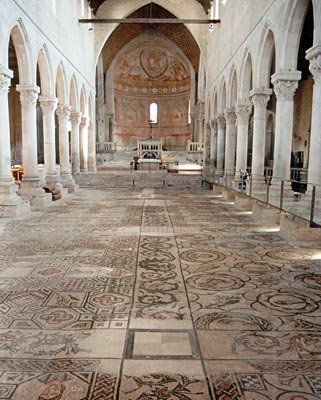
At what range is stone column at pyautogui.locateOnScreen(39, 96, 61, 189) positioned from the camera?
52.7 ft

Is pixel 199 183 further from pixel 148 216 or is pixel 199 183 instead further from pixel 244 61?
pixel 148 216

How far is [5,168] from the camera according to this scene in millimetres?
11312

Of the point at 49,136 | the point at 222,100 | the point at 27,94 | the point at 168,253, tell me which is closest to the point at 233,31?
the point at 222,100

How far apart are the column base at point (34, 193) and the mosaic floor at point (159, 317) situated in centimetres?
513

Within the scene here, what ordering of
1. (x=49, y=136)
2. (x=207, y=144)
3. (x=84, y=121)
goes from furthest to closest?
(x=207, y=144) → (x=84, y=121) → (x=49, y=136)

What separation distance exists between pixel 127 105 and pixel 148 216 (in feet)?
114

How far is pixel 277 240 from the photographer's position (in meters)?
8.07

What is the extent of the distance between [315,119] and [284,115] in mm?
2543

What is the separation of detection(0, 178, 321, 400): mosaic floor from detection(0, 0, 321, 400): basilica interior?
0.06 feet

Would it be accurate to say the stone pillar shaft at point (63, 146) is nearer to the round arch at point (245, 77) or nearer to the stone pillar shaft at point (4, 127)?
the stone pillar shaft at point (4, 127)

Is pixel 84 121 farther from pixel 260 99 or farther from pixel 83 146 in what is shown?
pixel 260 99

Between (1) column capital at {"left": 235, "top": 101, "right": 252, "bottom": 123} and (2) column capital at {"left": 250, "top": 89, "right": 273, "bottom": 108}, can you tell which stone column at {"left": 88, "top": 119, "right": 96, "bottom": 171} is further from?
(2) column capital at {"left": 250, "top": 89, "right": 273, "bottom": 108}

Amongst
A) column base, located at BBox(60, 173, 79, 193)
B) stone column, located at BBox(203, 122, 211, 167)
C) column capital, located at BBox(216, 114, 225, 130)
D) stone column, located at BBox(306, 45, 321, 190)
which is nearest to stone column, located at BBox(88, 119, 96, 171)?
stone column, located at BBox(203, 122, 211, 167)

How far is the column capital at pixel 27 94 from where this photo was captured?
44.2ft
